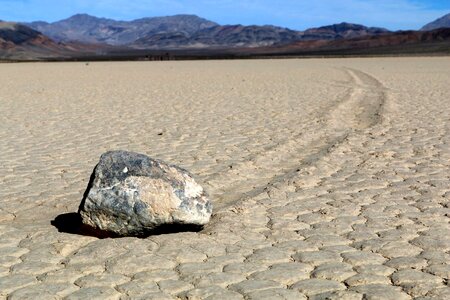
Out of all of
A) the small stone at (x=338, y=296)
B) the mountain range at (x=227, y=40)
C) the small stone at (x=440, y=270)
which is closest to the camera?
the small stone at (x=338, y=296)

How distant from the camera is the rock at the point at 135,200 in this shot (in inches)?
144

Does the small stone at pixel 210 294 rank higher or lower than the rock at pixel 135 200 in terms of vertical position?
lower

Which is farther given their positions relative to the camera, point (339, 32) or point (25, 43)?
point (339, 32)

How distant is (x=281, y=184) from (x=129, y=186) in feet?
5.90

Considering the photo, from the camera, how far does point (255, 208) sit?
175 inches

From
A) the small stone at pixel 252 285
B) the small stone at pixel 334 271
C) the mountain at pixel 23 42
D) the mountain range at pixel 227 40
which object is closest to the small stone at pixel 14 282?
the small stone at pixel 252 285

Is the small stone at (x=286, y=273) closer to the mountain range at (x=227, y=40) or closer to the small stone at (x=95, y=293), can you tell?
the small stone at (x=95, y=293)

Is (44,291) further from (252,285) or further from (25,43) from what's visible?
(25,43)

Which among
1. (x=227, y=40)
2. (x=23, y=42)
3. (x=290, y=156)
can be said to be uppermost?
(x=23, y=42)

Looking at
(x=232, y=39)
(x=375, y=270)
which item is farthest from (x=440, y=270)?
(x=232, y=39)

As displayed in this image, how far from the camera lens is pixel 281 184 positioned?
17.0 ft

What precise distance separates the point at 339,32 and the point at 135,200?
18854 cm

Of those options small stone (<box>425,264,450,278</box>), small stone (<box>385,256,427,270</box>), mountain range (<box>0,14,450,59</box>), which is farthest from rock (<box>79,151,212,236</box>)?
mountain range (<box>0,14,450,59</box>)

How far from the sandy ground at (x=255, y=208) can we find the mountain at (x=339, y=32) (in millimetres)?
171964
